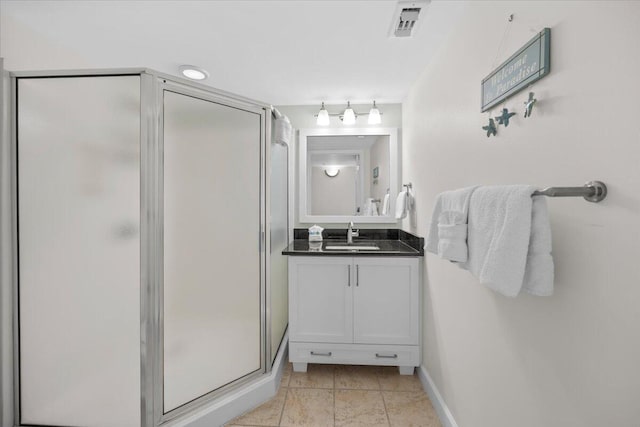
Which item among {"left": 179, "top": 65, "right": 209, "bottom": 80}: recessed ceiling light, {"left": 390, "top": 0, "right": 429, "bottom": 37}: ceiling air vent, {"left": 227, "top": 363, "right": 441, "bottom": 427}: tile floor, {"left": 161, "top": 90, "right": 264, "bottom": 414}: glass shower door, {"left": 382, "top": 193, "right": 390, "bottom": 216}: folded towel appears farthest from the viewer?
{"left": 382, "top": 193, "right": 390, "bottom": 216}: folded towel

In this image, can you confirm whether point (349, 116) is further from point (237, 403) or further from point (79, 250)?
point (237, 403)

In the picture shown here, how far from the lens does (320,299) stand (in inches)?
80.5

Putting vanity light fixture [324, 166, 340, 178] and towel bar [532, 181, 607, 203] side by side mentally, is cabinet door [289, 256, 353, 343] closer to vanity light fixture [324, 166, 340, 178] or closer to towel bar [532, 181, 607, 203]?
vanity light fixture [324, 166, 340, 178]

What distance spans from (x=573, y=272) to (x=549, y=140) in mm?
377

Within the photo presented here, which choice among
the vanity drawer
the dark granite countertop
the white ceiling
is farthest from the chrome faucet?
the white ceiling

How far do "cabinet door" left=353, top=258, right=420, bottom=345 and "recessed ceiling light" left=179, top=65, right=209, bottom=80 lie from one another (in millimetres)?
1739

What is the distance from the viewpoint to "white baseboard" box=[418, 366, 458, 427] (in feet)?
4.99

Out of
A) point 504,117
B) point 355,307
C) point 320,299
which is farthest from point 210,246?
point 504,117

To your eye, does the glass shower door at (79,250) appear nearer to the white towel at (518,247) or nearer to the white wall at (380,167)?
the white towel at (518,247)

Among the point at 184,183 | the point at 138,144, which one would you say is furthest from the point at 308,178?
the point at 138,144

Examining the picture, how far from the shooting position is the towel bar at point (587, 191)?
656mm

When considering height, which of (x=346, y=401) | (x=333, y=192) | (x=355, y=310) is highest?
(x=333, y=192)

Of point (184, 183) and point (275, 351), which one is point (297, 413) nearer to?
point (275, 351)

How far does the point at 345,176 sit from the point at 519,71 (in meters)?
1.81
